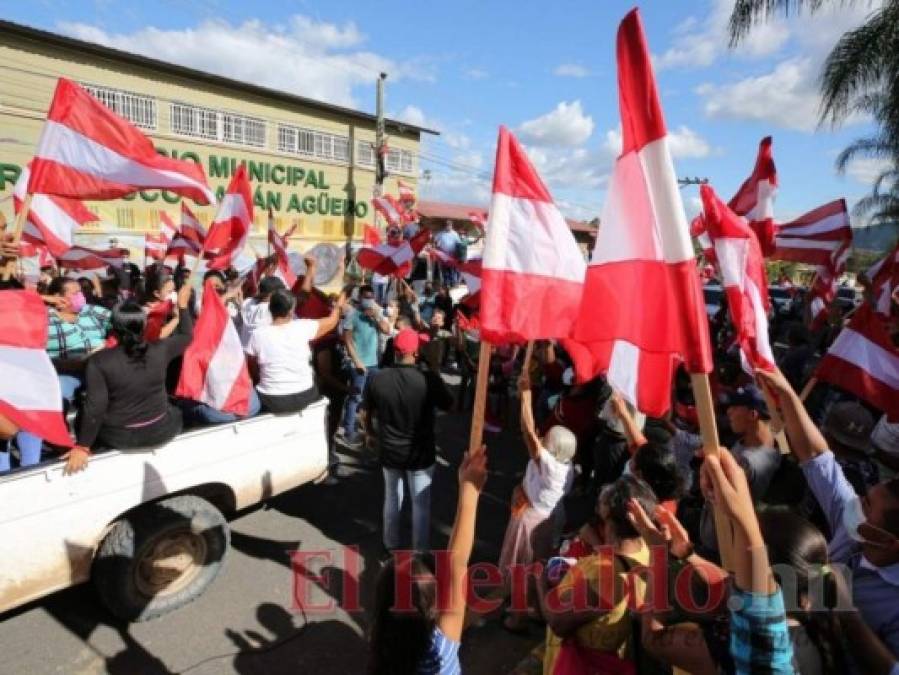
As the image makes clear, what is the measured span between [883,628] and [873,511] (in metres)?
0.35

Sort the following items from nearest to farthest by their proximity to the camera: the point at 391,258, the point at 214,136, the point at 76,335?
the point at 76,335, the point at 391,258, the point at 214,136

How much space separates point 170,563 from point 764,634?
138 inches

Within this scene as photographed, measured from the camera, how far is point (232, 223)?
5504 millimetres

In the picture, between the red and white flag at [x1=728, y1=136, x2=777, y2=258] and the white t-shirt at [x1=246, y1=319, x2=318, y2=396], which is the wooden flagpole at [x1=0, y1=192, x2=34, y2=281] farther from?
the red and white flag at [x1=728, y1=136, x2=777, y2=258]

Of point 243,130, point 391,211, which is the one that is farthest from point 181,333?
point 243,130

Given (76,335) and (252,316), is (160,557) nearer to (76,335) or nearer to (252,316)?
(76,335)

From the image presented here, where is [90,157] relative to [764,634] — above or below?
above

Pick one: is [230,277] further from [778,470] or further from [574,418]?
[778,470]

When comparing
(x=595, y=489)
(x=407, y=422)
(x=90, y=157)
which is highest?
(x=90, y=157)

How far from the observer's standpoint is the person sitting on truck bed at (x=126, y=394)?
3418mm

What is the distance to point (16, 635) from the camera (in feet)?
11.4

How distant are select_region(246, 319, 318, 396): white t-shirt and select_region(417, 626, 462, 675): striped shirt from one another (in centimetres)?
303

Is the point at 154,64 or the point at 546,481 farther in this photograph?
the point at 154,64

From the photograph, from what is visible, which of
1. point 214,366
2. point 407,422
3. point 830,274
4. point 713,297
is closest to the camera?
point 214,366
